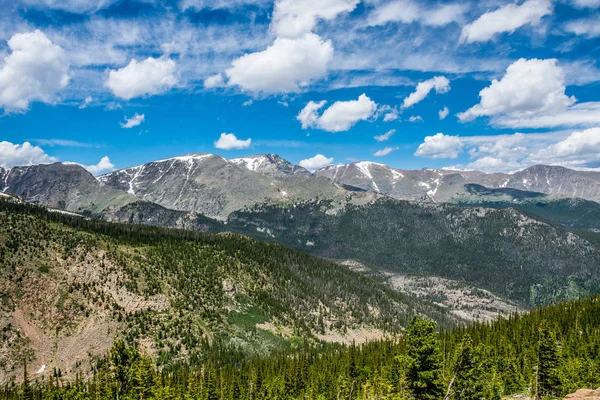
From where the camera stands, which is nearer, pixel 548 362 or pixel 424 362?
pixel 424 362

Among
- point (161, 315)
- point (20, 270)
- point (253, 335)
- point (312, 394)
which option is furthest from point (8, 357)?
point (312, 394)

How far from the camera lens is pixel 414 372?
3628 centimetres

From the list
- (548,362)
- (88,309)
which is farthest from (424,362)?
(88,309)

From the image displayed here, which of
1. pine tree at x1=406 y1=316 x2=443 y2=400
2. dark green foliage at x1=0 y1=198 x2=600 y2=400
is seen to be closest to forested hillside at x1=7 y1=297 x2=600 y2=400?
pine tree at x1=406 y1=316 x2=443 y2=400

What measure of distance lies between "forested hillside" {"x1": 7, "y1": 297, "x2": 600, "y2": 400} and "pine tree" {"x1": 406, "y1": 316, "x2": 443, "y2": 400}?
0.29ft

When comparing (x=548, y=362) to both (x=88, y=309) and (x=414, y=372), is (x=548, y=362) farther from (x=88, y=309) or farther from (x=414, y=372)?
(x=88, y=309)

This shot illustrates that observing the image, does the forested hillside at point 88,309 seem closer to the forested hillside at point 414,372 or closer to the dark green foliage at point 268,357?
the dark green foliage at point 268,357

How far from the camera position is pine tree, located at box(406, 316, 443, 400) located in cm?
3547

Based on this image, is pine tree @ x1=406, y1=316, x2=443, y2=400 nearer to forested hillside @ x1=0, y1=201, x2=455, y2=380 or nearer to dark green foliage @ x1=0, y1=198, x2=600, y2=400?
dark green foliage @ x1=0, y1=198, x2=600, y2=400

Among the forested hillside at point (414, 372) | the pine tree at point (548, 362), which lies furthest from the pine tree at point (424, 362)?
the pine tree at point (548, 362)

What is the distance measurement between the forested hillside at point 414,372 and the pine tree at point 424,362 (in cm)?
9

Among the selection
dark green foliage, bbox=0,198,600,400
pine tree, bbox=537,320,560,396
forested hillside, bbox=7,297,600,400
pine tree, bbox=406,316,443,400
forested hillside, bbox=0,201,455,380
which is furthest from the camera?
forested hillside, bbox=0,201,455,380

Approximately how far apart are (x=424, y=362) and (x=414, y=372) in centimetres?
138

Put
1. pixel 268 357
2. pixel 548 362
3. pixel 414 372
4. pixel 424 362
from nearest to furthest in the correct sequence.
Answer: pixel 424 362 → pixel 414 372 → pixel 548 362 → pixel 268 357
